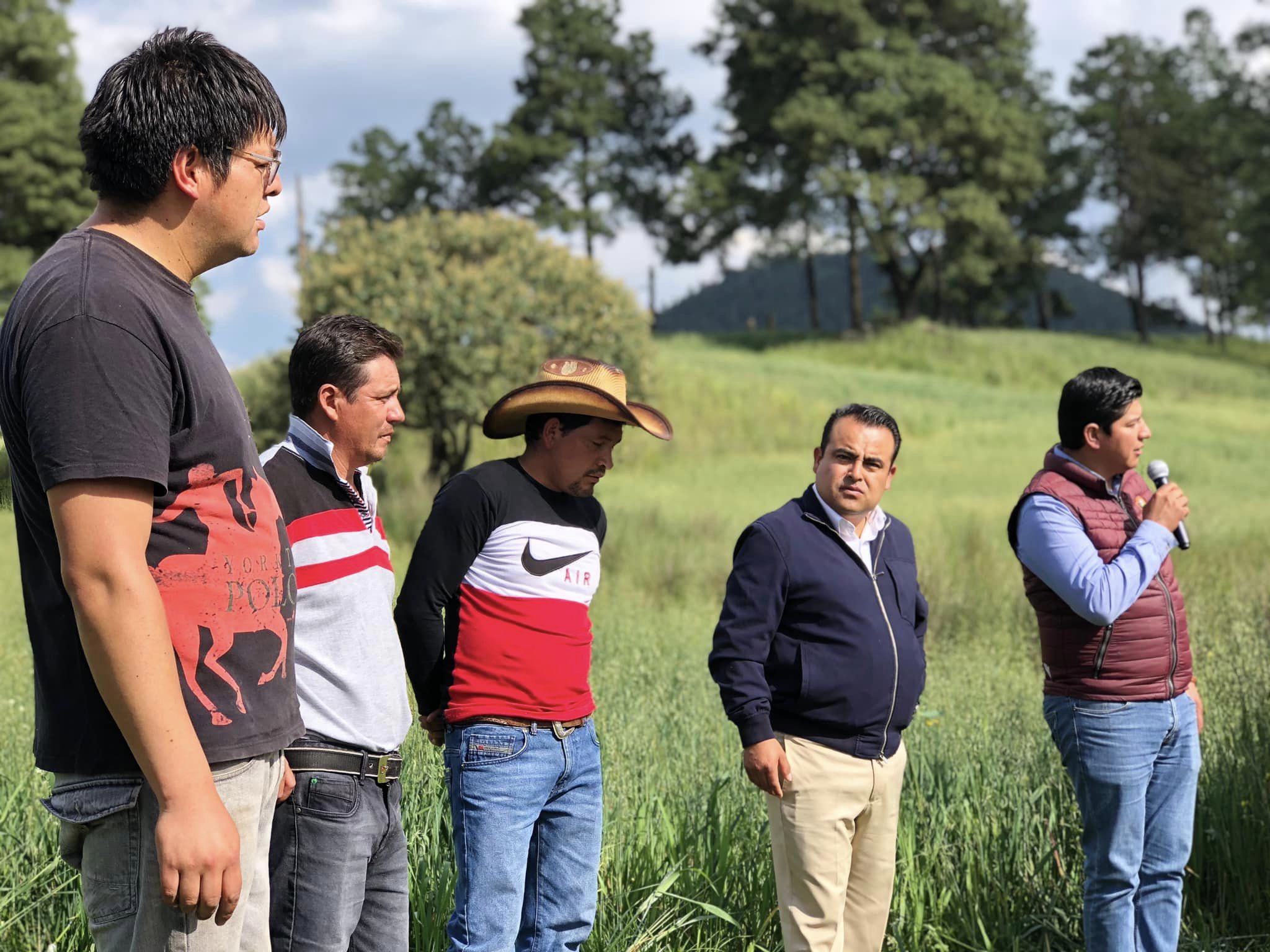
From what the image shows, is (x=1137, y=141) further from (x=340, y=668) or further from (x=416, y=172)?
(x=340, y=668)

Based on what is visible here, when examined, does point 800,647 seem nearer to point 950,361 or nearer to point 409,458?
point 409,458

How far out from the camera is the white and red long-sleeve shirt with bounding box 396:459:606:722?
320cm

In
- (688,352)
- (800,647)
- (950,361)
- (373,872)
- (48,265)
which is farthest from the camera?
(950,361)

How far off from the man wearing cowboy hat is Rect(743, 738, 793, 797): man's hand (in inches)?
17.3

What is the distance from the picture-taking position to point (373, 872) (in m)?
2.90

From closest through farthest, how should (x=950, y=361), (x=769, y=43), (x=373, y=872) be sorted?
(x=373, y=872)
(x=950, y=361)
(x=769, y=43)

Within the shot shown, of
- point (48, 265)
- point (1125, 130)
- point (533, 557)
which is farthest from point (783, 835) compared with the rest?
point (1125, 130)

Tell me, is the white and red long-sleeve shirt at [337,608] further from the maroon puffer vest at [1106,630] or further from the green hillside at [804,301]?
the green hillside at [804,301]

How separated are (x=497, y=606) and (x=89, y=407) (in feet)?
5.22

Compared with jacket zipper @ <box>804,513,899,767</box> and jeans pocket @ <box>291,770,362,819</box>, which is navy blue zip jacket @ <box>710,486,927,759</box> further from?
jeans pocket @ <box>291,770,362,819</box>

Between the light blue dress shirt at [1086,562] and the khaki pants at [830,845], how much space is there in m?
0.78

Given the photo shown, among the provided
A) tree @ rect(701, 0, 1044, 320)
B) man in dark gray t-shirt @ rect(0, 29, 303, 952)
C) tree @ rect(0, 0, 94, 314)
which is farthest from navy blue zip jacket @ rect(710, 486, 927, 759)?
tree @ rect(701, 0, 1044, 320)

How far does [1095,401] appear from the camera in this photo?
3953 millimetres

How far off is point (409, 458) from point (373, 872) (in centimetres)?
1842
